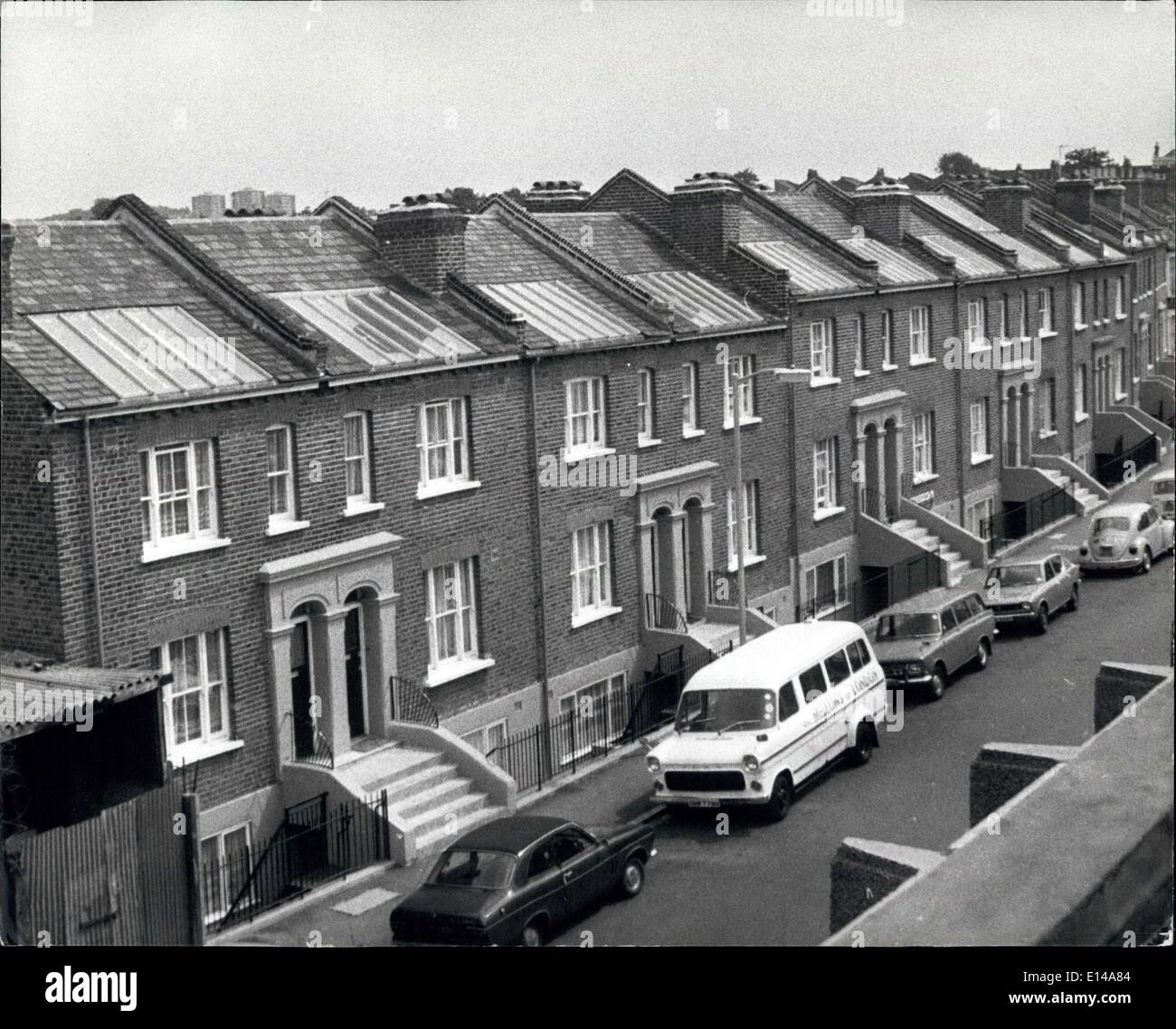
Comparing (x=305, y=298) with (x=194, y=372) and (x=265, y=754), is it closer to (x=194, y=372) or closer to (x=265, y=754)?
(x=194, y=372)

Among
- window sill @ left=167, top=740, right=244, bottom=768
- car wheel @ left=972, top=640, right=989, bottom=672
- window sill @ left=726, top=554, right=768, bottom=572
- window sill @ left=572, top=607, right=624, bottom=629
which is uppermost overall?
window sill @ left=726, top=554, right=768, bottom=572

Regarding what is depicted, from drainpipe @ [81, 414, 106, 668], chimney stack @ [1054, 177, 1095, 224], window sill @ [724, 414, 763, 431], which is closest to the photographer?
drainpipe @ [81, 414, 106, 668]

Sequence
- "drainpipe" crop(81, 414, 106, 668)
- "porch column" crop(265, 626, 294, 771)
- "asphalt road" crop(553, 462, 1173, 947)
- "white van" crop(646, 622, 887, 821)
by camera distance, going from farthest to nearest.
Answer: "white van" crop(646, 622, 887, 821), "porch column" crop(265, 626, 294, 771), "drainpipe" crop(81, 414, 106, 668), "asphalt road" crop(553, 462, 1173, 947)

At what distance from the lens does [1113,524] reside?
58.4ft

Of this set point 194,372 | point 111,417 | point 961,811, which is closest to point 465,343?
point 194,372

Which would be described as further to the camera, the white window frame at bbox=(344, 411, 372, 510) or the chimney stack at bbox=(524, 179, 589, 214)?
the chimney stack at bbox=(524, 179, 589, 214)

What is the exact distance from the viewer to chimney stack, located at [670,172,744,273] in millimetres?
20625

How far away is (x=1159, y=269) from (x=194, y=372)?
1461 cm

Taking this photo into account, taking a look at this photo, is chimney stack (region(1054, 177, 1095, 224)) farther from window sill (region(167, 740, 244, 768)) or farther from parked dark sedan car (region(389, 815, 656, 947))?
window sill (region(167, 740, 244, 768))

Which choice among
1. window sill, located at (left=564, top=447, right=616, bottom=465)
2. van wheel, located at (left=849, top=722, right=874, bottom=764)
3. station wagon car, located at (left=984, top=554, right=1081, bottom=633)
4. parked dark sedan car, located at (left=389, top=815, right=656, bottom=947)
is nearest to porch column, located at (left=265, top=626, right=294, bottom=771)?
parked dark sedan car, located at (left=389, top=815, right=656, bottom=947)

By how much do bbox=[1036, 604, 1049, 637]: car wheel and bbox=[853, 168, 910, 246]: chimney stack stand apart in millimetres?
5475

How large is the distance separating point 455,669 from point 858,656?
4.79 meters

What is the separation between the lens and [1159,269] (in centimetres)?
2206
